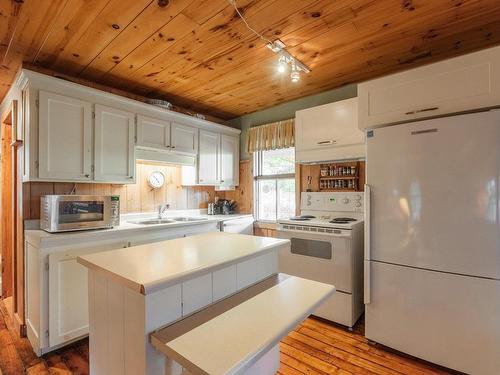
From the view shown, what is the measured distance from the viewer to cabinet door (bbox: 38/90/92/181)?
6.95 ft

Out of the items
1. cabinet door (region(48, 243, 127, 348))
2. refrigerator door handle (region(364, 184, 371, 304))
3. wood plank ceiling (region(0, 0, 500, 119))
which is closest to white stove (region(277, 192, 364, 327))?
refrigerator door handle (region(364, 184, 371, 304))

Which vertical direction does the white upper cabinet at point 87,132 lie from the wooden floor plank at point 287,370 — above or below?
above

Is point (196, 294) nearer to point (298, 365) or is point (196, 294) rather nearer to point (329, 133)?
point (298, 365)

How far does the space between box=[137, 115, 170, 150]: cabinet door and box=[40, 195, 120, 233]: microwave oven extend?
752 mm

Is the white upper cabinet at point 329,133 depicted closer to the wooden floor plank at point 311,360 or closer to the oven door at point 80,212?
the wooden floor plank at point 311,360

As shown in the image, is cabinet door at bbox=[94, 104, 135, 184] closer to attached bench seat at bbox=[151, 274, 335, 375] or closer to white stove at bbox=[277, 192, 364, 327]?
white stove at bbox=[277, 192, 364, 327]

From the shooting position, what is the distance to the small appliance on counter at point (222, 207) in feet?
12.6

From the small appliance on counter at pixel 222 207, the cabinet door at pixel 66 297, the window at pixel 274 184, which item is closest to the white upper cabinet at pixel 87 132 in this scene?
the cabinet door at pixel 66 297

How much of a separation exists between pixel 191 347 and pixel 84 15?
2.00 m

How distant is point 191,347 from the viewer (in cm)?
89

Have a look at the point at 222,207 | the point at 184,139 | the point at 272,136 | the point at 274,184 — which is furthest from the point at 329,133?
the point at 222,207

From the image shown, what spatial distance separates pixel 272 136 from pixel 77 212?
2.35 metres

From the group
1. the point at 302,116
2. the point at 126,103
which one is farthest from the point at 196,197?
the point at 302,116

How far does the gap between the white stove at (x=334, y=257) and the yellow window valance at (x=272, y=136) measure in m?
1.09
